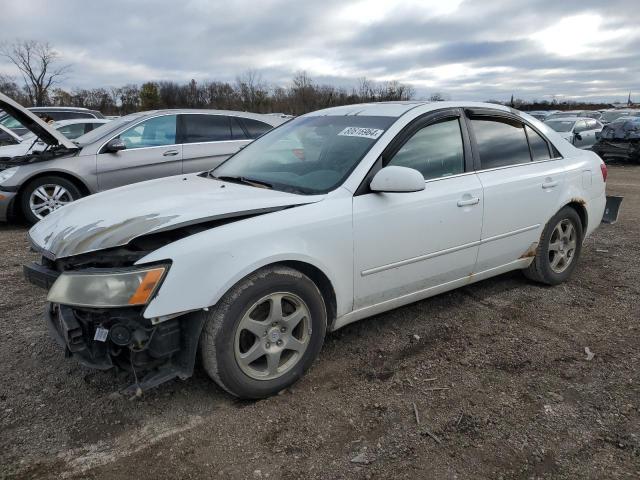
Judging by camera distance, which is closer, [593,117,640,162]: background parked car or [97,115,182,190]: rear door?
[97,115,182,190]: rear door

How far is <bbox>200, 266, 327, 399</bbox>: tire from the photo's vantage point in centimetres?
253

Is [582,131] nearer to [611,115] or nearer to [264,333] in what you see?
[611,115]

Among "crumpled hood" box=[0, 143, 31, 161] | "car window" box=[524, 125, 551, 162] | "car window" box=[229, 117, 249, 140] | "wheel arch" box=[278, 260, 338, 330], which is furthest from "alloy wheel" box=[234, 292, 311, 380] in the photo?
"crumpled hood" box=[0, 143, 31, 161]

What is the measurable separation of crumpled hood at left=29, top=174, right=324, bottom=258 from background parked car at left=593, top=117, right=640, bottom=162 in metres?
15.9

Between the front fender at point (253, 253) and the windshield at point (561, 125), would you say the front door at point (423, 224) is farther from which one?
the windshield at point (561, 125)

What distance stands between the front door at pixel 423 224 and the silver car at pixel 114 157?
3928 millimetres

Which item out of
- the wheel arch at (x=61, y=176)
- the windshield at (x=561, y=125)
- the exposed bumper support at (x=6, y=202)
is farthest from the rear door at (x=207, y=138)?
the windshield at (x=561, y=125)

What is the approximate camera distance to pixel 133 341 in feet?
7.89

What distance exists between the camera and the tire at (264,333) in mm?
2527

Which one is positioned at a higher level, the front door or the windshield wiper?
the windshield wiper

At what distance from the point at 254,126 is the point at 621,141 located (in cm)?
1289

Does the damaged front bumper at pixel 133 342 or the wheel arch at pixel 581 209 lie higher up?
the wheel arch at pixel 581 209

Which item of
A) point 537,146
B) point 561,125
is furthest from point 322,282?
point 561,125

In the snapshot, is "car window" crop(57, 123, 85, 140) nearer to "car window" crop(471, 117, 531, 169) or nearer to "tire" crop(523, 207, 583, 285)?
"car window" crop(471, 117, 531, 169)
